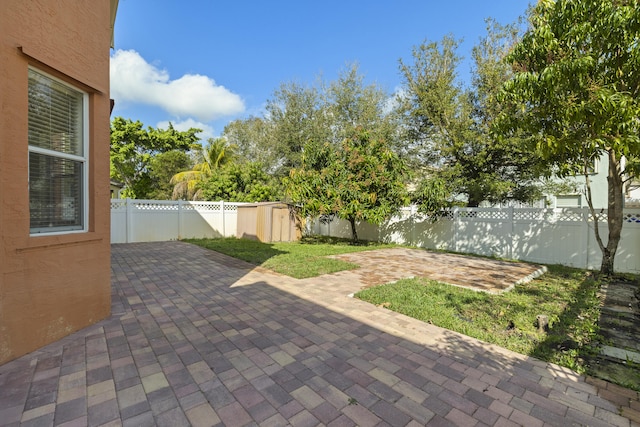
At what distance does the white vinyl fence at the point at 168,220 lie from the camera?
10.7 m

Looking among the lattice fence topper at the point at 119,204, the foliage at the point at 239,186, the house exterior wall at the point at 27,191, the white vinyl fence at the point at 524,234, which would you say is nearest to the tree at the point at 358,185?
the white vinyl fence at the point at 524,234

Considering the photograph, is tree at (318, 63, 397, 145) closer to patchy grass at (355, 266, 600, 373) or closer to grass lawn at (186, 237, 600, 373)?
grass lawn at (186, 237, 600, 373)

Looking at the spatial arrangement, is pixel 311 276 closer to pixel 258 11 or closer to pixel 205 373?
pixel 205 373

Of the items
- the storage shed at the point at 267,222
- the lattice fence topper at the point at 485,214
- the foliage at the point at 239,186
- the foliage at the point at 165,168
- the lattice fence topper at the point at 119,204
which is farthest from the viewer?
the foliage at the point at 165,168

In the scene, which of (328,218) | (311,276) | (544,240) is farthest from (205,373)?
(328,218)

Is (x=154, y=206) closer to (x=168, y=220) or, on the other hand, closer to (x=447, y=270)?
(x=168, y=220)

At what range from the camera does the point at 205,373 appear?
2.42 m

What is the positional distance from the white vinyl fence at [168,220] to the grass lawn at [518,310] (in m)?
7.55

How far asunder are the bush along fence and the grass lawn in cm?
166

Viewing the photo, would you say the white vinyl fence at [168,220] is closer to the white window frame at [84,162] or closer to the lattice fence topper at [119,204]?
the lattice fence topper at [119,204]

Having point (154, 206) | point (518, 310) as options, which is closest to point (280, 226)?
point (154, 206)

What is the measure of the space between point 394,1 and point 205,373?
11.3 metres

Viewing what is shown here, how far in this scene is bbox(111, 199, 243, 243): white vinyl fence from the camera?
420 inches

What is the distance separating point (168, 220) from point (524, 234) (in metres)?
12.6
